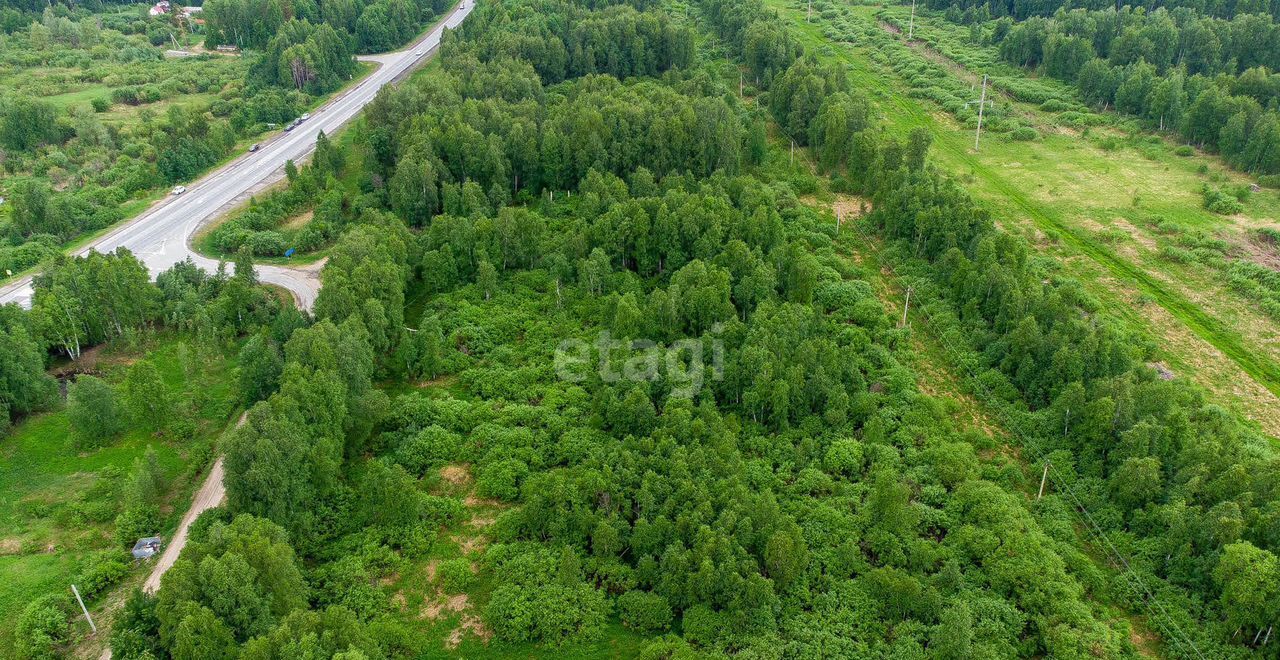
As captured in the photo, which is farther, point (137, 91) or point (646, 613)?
point (137, 91)

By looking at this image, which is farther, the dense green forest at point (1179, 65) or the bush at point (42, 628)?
the dense green forest at point (1179, 65)

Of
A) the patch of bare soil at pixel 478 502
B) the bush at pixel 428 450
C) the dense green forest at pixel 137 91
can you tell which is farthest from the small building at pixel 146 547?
the dense green forest at pixel 137 91

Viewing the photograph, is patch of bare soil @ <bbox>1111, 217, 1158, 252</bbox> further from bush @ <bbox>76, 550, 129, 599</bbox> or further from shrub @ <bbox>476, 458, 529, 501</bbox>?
bush @ <bbox>76, 550, 129, 599</bbox>

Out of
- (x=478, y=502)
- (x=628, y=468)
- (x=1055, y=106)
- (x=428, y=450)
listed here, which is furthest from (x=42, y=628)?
(x=1055, y=106)

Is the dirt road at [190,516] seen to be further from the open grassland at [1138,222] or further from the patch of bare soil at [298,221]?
the open grassland at [1138,222]

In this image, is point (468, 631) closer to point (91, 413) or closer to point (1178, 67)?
point (91, 413)

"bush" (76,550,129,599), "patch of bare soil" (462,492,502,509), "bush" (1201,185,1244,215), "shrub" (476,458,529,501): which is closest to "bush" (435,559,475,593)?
"patch of bare soil" (462,492,502,509)
